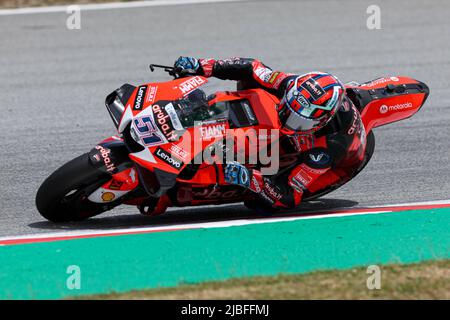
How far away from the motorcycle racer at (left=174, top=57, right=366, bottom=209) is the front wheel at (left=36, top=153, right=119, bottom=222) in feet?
3.50

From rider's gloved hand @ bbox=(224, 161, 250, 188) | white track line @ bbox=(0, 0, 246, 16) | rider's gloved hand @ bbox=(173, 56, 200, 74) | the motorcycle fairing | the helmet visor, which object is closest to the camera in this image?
rider's gloved hand @ bbox=(224, 161, 250, 188)

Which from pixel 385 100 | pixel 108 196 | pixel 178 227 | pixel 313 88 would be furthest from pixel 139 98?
pixel 385 100

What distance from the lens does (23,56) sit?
13031 millimetres

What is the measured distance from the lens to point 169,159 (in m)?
7.06

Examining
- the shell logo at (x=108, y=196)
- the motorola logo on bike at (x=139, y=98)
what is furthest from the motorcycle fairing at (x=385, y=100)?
the shell logo at (x=108, y=196)

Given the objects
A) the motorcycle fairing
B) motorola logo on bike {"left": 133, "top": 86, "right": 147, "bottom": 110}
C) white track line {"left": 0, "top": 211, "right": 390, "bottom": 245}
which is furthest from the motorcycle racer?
motorola logo on bike {"left": 133, "top": 86, "right": 147, "bottom": 110}

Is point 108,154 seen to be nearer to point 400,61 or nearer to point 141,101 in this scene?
point 141,101

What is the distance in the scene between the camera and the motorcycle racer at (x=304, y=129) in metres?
7.25

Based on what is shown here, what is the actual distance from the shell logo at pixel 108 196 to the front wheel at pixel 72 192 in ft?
0.19

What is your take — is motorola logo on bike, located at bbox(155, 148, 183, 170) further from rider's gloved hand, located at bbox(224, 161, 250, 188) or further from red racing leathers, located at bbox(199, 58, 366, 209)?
red racing leathers, located at bbox(199, 58, 366, 209)

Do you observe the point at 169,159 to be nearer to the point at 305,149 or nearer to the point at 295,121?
the point at 295,121

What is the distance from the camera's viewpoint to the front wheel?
7.33 m

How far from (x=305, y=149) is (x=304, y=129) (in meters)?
0.33
